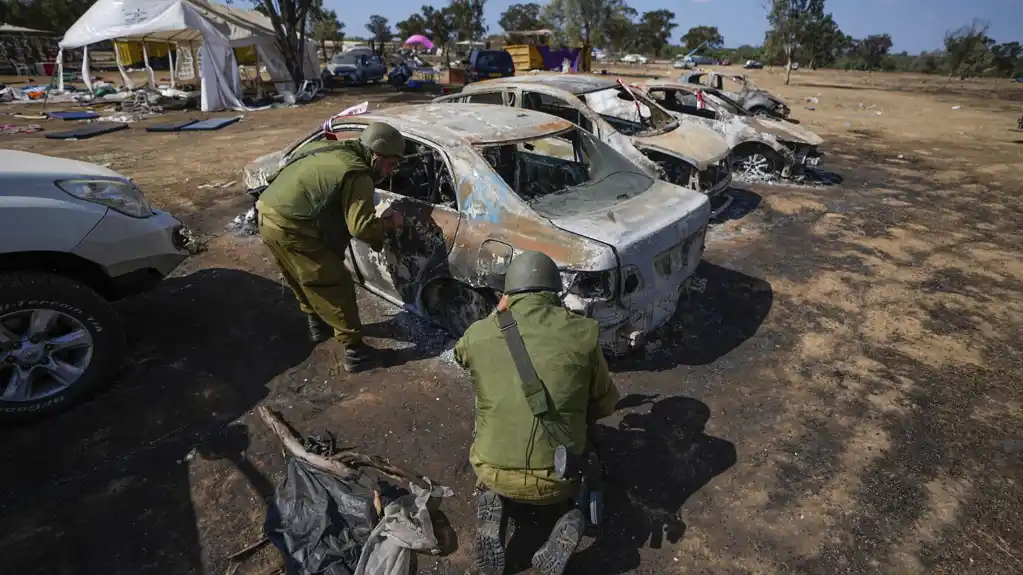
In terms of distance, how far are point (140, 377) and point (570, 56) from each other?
26.3 metres

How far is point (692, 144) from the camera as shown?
22.3ft

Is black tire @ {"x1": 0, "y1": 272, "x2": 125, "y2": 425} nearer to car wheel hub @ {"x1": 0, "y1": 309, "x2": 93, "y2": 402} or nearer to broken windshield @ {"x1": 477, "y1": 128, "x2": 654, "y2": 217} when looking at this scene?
car wheel hub @ {"x1": 0, "y1": 309, "x2": 93, "y2": 402}

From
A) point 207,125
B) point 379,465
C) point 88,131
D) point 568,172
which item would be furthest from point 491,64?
point 379,465

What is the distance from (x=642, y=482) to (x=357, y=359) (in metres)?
2.10

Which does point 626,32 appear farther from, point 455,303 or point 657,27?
point 455,303

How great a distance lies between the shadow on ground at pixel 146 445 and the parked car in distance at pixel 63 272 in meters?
0.25

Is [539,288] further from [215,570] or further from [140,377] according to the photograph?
[140,377]

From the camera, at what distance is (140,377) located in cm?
356

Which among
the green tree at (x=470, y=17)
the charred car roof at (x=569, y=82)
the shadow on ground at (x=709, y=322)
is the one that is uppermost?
the green tree at (x=470, y=17)

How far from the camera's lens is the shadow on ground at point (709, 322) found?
12.6ft

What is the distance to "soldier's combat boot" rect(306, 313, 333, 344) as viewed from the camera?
3.97m

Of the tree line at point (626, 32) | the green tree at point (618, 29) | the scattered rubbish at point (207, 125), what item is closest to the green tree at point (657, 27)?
the tree line at point (626, 32)

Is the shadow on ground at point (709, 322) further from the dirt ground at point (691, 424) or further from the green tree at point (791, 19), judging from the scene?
the green tree at point (791, 19)

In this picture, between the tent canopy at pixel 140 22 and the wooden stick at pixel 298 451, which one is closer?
the wooden stick at pixel 298 451
